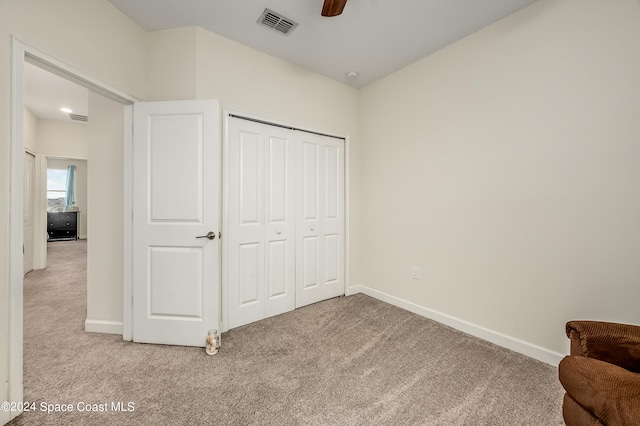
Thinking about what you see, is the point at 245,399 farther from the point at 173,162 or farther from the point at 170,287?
the point at 173,162

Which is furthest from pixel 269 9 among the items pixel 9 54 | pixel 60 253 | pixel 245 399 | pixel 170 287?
pixel 60 253

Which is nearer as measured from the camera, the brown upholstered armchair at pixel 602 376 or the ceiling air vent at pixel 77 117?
the brown upholstered armchair at pixel 602 376

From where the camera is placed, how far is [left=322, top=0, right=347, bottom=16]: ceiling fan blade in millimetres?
1619

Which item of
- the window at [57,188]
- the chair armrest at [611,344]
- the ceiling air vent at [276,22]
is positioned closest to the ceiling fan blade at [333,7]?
the ceiling air vent at [276,22]

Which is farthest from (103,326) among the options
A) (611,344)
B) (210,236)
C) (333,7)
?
(611,344)

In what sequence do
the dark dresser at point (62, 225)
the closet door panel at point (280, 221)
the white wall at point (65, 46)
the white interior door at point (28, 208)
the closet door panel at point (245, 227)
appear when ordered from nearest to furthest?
the white wall at point (65, 46)
the closet door panel at point (245, 227)
the closet door panel at point (280, 221)
the white interior door at point (28, 208)
the dark dresser at point (62, 225)

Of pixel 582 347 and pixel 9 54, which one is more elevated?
pixel 9 54

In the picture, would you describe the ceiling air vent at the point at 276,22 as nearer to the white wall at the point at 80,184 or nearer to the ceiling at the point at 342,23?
the ceiling at the point at 342,23

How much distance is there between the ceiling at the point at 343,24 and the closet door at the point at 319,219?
2.97 feet

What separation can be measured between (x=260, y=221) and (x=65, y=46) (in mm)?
1874

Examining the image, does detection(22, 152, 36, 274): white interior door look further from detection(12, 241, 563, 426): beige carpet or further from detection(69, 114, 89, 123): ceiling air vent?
detection(12, 241, 563, 426): beige carpet

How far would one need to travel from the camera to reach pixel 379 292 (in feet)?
10.8

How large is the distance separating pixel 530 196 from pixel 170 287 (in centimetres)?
303

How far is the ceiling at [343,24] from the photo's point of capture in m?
2.03
